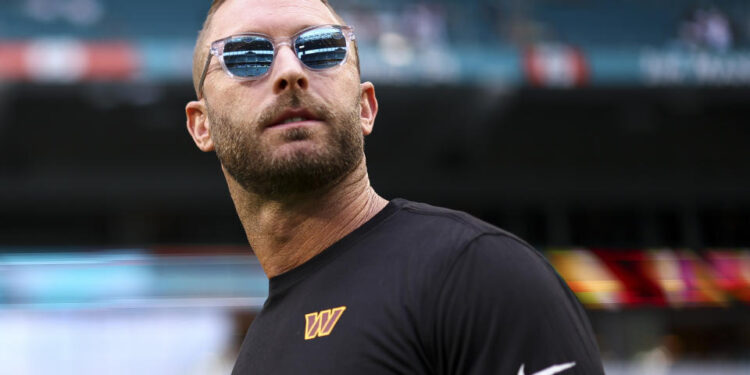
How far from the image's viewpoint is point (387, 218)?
1506 mm

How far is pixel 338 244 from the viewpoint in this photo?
1532mm

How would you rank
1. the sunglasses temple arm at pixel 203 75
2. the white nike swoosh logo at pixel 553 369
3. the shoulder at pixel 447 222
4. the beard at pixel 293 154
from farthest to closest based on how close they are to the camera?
the sunglasses temple arm at pixel 203 75 → the beard at pixel 293 154 → the shoulder at pixel 447 222 → the white nike swoosh logo at pixel 553 369

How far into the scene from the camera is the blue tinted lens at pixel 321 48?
1.69 meters

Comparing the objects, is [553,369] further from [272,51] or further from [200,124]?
[200,124]

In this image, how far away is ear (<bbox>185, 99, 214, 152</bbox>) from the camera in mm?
1910

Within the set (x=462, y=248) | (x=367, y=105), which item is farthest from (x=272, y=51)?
(x=462, y=248)

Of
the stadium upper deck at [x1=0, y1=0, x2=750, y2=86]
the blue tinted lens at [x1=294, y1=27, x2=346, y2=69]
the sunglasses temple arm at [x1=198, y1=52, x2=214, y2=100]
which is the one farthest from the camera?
the stadium upper deck at [x1=0, y1=0, x2=750, y2=86]

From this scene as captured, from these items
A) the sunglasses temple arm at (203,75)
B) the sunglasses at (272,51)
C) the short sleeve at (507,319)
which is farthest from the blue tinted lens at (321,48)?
the short sleeve at (507,319)

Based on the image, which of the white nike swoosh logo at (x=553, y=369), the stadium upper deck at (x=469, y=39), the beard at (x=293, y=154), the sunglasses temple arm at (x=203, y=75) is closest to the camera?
the white nike swoosh logo at (x=553, y=369)

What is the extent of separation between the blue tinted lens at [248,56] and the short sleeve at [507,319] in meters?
0.69

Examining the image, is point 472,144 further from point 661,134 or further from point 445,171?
point 661,134

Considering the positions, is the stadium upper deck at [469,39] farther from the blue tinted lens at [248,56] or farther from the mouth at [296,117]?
the mouth at [296,117]

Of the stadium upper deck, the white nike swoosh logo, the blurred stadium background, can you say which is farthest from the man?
the stadium upper deck

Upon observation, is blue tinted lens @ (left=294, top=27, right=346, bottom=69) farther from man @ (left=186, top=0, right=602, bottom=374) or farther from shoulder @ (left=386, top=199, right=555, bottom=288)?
shoulder @ (left=386, top=199, right=555, bottom=288)
